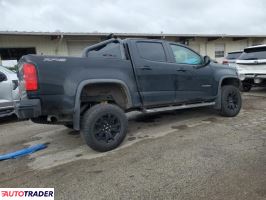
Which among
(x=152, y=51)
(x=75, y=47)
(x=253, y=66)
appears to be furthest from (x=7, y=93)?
(x=75, y=47)

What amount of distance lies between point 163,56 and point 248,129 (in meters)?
2.27

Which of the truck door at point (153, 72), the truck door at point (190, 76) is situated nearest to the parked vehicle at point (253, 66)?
the truck door at point (190, 76)

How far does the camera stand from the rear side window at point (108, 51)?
→ 15.8 feet

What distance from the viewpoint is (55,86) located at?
12.4ft

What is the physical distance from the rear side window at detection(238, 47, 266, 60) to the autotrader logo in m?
8.57

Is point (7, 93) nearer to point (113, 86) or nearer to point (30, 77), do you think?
point (30, 77)

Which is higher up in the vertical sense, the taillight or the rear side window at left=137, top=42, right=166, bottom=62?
the rear side window at left=137, top=42, right=166, bottom=62

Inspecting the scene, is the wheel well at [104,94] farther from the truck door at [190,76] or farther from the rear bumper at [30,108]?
the truck door at [190,76]

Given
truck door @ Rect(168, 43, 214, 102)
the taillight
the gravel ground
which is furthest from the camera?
truck door @ Rect(168, 43, 214, 102)

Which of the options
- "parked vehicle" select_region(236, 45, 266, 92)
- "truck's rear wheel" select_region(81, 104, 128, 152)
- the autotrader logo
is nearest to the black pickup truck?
"truck's rear wheel" select_region(81, 104, 128, 152)

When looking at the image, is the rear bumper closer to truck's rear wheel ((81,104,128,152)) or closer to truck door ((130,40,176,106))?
truck's rear wheel ((81,104,128,152))

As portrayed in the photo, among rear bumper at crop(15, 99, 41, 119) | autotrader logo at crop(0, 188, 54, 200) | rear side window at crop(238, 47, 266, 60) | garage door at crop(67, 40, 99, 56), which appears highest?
garage door at crop(67, 40, 99, 56)

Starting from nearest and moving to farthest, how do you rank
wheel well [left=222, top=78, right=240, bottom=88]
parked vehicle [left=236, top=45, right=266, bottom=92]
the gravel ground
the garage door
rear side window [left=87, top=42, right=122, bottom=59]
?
the gravel ground, rear side window [left=87, top=42, right=122, bottom=59], wheel well [left=222, top=78, right=240, bottom=88], parked vehicle [left=236, top=45, right=266, bottom=92], the garage door

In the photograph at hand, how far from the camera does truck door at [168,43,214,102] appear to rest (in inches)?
208
